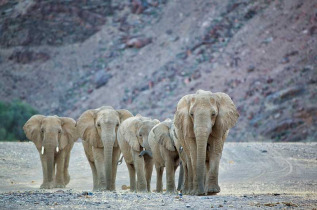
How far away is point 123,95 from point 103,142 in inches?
1996

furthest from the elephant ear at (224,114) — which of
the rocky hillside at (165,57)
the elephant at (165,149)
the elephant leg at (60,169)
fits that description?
the rocky hillside at (165,57)

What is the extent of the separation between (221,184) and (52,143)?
19.2ft

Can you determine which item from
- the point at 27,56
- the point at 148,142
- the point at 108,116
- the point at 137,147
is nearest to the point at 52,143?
the point at 108,116

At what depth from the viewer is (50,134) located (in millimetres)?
21016

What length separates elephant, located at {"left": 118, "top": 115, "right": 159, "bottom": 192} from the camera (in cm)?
1794

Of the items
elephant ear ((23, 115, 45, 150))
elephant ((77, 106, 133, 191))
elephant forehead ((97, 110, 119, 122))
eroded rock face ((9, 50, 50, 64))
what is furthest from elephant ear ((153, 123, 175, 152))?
eroded rock face ((9, 50, 50, 64))

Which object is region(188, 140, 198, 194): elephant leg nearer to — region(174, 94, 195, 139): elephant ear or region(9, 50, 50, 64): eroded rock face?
region(174, 94, 195, 139): elephant ear

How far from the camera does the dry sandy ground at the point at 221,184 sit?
1260 centimetres

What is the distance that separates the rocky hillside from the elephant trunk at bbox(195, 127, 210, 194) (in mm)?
37428

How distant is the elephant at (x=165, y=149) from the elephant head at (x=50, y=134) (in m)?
3.72

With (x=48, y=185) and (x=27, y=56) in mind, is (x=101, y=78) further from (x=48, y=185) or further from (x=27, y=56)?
(x=48, y=185)

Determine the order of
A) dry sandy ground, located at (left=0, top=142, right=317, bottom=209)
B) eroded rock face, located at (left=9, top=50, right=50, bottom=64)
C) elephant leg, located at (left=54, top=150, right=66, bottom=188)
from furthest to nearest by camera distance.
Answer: eroded rock face, located at (left=9, top=50, right=50, bottom=64), elephant leg, located at (left=54, top=150, right=66, bottom=188), dry sandy ground, located at (left=0, top=142, right=317, bottom=209)

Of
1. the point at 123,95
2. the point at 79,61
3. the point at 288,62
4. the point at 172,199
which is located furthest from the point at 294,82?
the point at 172,199

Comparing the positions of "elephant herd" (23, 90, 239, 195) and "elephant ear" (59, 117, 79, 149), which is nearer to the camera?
"elephant herd" (23, 90, 239, 195)
